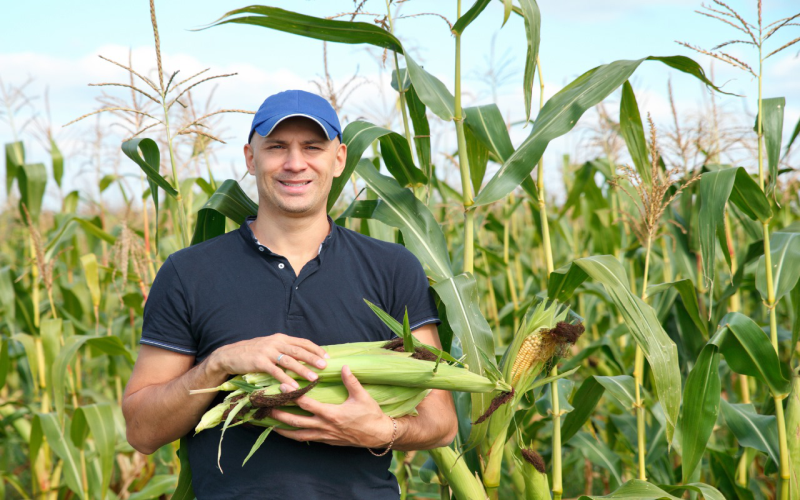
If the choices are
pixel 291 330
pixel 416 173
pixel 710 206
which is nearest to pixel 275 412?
pixel 291 330

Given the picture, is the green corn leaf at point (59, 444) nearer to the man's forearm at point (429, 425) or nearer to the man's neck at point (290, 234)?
the man's neck at point (290, 234)

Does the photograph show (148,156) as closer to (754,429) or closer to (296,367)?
(296,367)

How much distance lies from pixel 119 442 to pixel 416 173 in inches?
116

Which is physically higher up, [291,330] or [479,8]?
[479,8]

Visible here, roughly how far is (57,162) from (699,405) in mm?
4661

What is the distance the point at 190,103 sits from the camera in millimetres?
4133

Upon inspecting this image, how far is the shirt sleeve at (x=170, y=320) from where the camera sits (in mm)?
2324

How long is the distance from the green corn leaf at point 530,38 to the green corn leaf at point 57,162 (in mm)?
3843

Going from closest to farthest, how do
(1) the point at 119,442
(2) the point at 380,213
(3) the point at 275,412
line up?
(3) the point at 275,412
(2) the point at 380,213
(1) the point at 119,442

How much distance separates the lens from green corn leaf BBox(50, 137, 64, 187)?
195 inches

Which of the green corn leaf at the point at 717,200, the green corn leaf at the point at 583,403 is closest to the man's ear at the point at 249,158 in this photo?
the green corn leaf at the point at 717,200

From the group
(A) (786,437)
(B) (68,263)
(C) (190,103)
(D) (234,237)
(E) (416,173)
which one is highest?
(C) (190,103)

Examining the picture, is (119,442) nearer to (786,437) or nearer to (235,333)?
(235,333)

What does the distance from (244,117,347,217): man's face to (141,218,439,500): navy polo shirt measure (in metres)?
0.19
